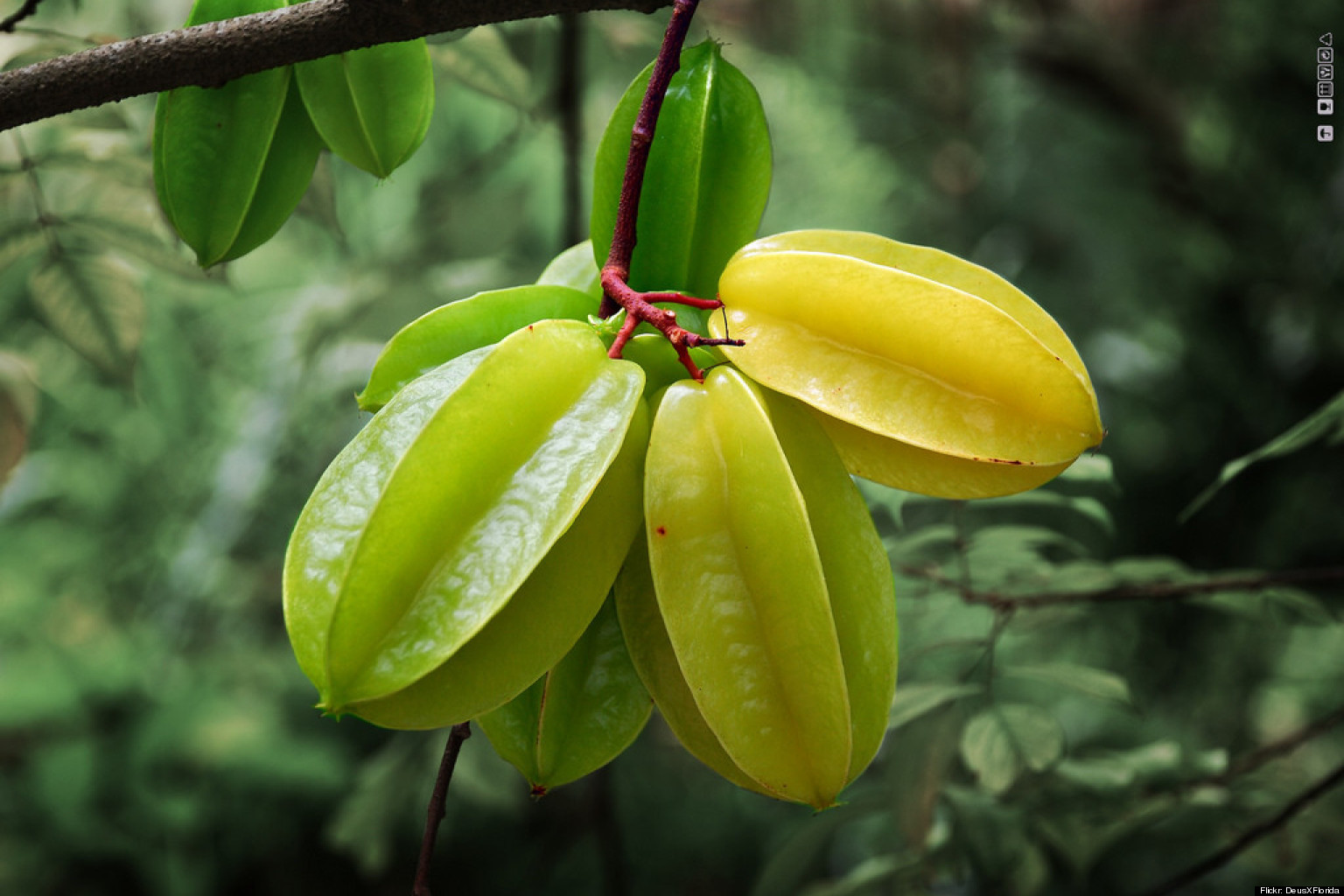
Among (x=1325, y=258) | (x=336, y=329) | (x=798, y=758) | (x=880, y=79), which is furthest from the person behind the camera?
(x=880, y=79)

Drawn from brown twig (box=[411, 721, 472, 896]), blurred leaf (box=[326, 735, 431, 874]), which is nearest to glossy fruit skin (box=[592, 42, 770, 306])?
brown twig (box=[411, 721, 472, 896])

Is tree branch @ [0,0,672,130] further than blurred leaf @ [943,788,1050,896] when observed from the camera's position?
No

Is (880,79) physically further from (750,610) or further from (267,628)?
(750,610)

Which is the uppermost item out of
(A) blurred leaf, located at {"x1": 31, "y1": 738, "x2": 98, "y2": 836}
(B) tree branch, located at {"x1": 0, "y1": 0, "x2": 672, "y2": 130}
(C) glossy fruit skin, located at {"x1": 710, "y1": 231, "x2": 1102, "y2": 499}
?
(B) tree branch, located at {"x1": 0, "y1": 0, "x2": 672, "y2": 130}

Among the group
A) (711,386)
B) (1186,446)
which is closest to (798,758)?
(711,386)

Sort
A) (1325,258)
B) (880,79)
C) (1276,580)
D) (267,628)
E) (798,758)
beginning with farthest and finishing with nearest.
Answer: (880,79), (267,628), (1325,258), (1276,580), (798,758)

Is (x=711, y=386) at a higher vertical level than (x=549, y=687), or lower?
higher

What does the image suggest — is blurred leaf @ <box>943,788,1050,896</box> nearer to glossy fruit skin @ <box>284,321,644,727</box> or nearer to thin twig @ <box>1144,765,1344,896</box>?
thin twig @ <box>1144,765,1344,896</box>
